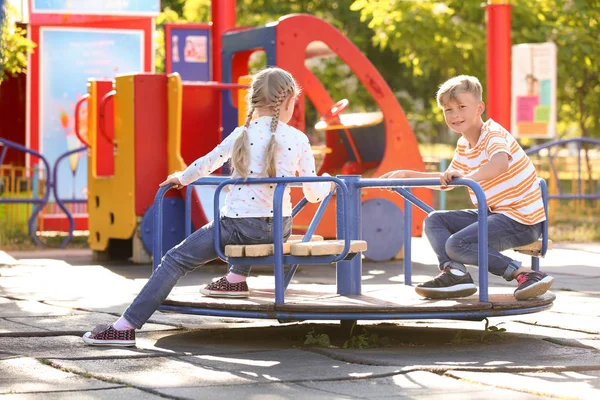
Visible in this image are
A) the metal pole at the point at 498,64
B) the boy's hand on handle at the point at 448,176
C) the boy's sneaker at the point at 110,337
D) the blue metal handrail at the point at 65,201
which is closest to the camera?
the boy's hand on handle at the point at 448,176

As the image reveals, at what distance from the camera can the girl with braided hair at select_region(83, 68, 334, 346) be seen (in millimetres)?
6102

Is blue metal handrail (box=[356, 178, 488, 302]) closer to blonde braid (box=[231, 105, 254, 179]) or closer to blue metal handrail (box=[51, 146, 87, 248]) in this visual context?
blonde braid (box=[231, 105, 254, 179])

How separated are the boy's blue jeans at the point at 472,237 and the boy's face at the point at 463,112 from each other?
46cm

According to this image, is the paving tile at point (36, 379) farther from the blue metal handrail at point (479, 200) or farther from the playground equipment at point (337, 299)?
the blue metal handrail at point (479, 200)

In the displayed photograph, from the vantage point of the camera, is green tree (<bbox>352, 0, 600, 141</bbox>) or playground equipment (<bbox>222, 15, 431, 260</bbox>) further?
green tree (<bbox>352, 0, 600, 141</bbox>)

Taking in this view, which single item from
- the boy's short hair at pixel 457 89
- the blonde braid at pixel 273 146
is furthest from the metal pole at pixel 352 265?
the boy's short hair at pixel 457 89

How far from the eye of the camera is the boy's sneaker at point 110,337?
19.8ft

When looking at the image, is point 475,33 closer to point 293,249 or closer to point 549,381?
point 293,249

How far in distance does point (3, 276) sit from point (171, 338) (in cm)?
415

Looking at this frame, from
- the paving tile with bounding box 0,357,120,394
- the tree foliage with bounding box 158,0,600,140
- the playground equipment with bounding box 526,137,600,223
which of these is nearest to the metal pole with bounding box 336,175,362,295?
the paving tile with bounding box 0,357,120,394

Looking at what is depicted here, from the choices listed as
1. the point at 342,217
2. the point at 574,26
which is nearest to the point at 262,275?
the point at 342,217

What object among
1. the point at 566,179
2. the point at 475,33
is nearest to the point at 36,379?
the point at 566,179

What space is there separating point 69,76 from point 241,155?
1073 cm

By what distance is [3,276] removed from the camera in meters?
10.2
